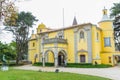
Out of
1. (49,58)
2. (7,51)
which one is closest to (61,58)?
(49,58)

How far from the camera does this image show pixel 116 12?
140ft

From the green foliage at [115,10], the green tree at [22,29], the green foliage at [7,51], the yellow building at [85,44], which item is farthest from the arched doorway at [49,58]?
the green foliage at [115,10]

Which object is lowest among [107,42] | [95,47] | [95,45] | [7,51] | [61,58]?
[61,58]

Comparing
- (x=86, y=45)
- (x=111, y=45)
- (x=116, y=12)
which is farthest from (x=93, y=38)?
(x=116, y=12)

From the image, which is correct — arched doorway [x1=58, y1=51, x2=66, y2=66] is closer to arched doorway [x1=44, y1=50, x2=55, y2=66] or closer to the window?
arched doorway [x1=44, y1=50, x2=55, y2=66]

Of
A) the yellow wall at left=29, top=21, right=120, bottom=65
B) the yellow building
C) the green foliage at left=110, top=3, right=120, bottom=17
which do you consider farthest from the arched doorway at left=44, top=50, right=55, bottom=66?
the green foliage at left=110, top=3, right=120, bottom=17

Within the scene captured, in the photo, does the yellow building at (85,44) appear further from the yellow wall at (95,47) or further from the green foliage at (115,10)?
the green foliage at (115,10)

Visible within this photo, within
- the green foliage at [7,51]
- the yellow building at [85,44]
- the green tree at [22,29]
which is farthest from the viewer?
the green tree at [22,29]

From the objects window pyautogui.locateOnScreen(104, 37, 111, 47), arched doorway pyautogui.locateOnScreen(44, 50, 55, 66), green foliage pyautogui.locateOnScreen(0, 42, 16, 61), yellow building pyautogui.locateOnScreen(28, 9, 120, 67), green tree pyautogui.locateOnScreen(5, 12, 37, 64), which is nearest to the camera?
yellow building pyautogui.locateOnScreen(28, 9, 120, 67)

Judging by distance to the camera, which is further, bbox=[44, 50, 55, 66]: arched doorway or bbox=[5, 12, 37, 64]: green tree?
bbox=[5, 12, 37, 64]: green tree

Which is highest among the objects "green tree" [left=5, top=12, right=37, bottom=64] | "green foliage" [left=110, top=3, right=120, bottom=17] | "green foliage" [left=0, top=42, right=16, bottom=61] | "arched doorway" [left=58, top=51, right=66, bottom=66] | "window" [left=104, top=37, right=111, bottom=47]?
"green foliage" [left=110, top=3, right=120, bottom=17]

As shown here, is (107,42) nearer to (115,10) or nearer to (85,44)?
(85,44)

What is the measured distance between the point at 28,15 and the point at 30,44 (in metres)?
7.23

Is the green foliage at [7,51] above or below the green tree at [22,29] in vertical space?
below
